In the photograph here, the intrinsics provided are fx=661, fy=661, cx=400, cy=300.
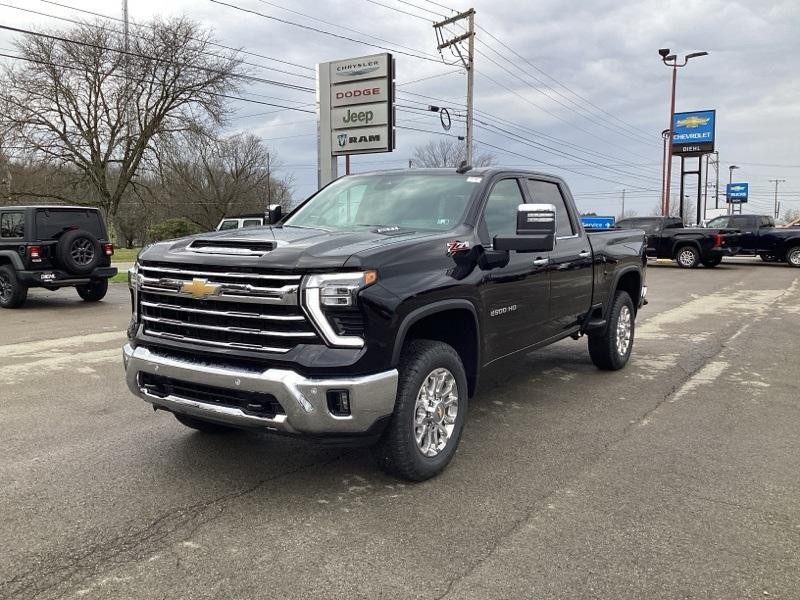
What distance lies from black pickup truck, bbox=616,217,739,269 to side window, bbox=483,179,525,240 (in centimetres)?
1921

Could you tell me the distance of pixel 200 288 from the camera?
12.0 feet

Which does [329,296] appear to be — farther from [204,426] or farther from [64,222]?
[64,222]

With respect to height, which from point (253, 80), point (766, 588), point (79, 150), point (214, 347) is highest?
point (253, 80)

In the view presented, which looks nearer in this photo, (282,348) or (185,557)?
(185,557)

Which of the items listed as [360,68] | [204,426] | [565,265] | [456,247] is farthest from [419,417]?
[360,68]

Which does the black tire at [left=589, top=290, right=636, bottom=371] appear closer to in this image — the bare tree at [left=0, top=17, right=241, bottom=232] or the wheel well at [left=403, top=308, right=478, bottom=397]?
the wheel well at [left=403, top=308, right=478, bottom=397]

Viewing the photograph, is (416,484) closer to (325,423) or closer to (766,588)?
(325,423)

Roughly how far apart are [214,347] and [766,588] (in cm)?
287

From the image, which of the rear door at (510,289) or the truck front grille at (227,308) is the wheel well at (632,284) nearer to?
the rear door at (510,289)

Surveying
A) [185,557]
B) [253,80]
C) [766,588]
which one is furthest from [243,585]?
[253,80]

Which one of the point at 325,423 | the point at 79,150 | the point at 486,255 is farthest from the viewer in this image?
the point at 79,150

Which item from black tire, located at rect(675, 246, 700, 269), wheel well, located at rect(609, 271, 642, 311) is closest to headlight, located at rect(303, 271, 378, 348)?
wheel well, located at rect(609, 271, 642, 311)

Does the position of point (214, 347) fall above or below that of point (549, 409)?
above

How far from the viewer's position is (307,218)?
517 centimetres
